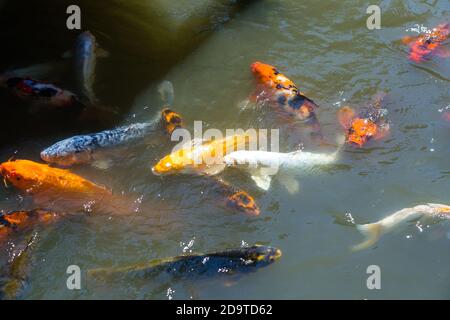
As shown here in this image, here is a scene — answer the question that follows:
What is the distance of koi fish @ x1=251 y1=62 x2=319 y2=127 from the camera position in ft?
19.5

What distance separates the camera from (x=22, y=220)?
4.75 m

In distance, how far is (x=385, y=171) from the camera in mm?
5352

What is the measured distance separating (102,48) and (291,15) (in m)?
3.16

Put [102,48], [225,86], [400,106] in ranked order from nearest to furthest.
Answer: [400,106] → [225,86] → [102,48]

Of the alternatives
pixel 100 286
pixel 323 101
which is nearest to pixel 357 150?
pixel 323 101

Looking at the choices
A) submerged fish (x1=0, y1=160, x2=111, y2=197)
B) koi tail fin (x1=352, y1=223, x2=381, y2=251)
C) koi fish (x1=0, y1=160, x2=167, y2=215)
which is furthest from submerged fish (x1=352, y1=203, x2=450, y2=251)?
submerged fish (x1=0, y1=160, x2=111, y2=197)

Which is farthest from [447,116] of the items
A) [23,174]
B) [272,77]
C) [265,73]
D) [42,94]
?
[42,94]

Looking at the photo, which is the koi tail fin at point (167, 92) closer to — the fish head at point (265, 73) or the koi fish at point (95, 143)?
the koi fish at point (95, 143)

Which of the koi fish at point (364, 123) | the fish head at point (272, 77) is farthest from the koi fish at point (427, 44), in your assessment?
the fish head at point (272, 77)

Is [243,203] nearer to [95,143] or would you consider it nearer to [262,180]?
[262,180]

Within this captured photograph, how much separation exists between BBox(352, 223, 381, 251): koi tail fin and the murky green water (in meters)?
0.07

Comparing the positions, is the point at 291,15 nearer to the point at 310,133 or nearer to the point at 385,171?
the point at 310,133

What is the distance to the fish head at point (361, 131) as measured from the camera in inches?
220

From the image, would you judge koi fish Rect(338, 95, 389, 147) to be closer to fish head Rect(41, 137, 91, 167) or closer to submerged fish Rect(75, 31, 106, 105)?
fish head Rect(41, 137, 91, 167)
